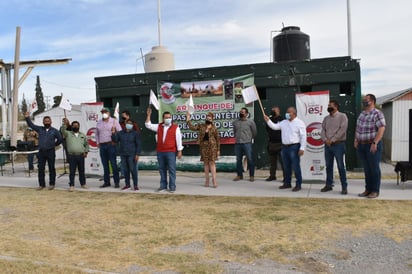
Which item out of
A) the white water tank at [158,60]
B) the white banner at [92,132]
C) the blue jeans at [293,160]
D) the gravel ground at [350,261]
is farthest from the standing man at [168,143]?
the white water tank at [158,60]

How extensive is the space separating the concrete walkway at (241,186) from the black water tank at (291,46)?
409cm

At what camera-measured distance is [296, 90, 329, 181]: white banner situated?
911 cm

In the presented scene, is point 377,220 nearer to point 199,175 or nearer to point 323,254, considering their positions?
point 323,254

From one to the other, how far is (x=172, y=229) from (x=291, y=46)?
922cm

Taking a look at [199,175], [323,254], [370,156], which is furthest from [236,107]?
[323,254]

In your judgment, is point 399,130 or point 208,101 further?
point 399,130

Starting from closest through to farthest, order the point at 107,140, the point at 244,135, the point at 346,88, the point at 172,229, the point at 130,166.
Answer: the point at 172,229, the point at 130,166, the point at 107,140, the point at 244,135, the point at 346,88

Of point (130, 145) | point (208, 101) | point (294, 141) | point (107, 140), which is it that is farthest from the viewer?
point (208, 101)

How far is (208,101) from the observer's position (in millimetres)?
12422

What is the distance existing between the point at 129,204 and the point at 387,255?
184 inches

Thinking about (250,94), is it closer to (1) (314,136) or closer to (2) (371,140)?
(1) (314,136)

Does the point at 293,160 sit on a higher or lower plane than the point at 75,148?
lower

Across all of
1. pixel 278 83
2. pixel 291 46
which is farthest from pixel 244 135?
pixel 291 46

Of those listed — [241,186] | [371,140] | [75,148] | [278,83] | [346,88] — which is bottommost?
[241,186]
